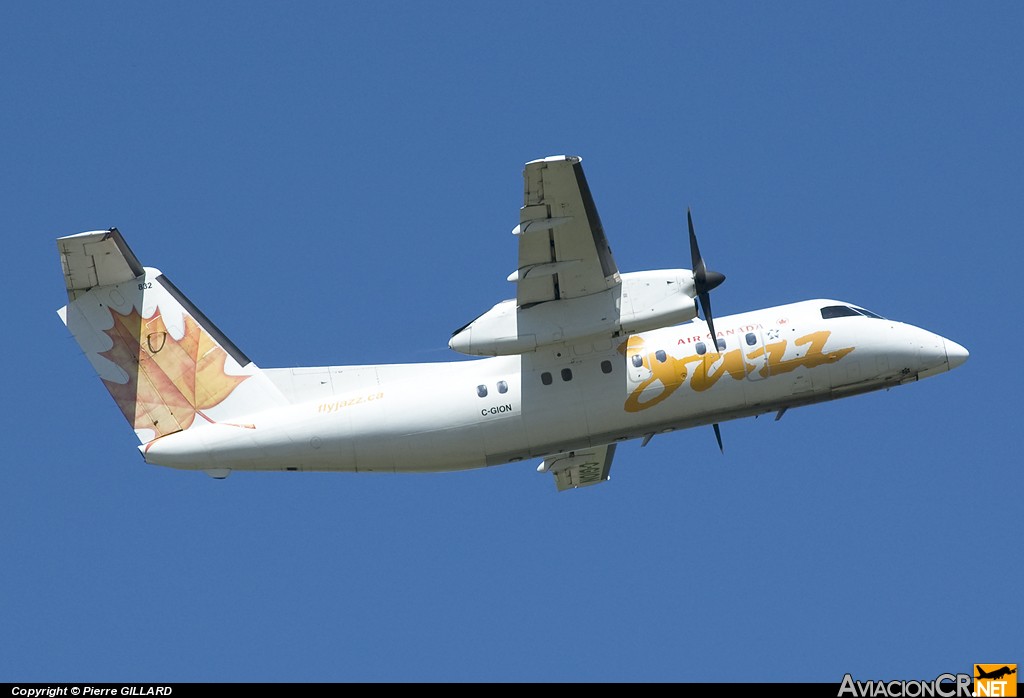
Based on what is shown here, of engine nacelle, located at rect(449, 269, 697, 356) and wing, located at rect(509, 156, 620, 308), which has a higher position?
wing, located at rect(509, 156, 620, 308)

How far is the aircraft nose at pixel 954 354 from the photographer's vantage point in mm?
25109

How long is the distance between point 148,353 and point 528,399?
630 cm

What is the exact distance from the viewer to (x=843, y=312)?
25.0 meters

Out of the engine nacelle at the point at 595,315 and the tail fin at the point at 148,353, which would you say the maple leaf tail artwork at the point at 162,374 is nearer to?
the tail fin at the point at 148,353

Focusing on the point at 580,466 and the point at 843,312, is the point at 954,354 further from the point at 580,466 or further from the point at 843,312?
the point at 580,466

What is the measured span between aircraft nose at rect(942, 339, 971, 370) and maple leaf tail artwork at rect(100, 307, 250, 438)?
1169cm

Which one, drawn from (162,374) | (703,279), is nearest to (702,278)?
(703,279)

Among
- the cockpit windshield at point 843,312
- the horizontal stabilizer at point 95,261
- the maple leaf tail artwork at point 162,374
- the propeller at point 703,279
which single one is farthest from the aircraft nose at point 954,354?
the horizontal stabilizer at point 95,261

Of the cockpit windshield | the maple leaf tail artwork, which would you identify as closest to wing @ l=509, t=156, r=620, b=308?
the cockpit windshield

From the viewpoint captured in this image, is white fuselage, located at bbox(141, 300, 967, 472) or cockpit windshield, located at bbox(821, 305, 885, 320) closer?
white fuselage, located at bbox(141, 300, 967, 472)

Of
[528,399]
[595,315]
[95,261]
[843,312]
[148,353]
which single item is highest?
[95,261]

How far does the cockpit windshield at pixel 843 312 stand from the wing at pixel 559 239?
3.80 metres

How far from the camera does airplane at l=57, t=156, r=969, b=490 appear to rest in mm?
23703

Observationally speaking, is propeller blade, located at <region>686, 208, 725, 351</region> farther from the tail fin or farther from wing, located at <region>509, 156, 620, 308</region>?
the tail fin
